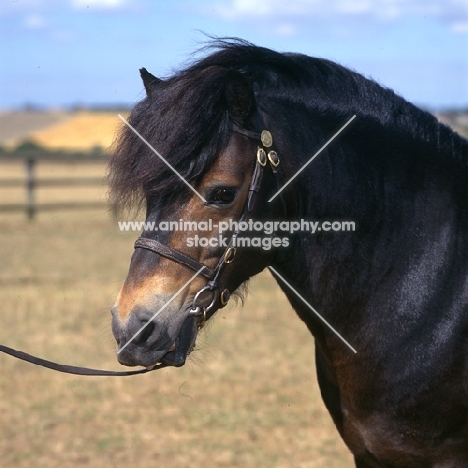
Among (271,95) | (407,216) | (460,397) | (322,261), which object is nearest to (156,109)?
(271,95)

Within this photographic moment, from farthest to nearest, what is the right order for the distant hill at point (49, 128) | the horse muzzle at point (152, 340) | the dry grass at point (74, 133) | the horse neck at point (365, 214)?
the distant hill at point (49, 128)
the dry grass at point (74, 133)
the horse neck at point (365, 214)
the horse muzzle at point (152, 340)

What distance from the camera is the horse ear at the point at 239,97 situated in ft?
8.29

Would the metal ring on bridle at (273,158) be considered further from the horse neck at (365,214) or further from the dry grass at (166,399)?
the dry grass at (166,399)

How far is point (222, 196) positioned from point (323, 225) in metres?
0.43

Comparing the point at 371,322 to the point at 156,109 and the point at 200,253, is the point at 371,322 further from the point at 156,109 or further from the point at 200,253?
the point at 156,109

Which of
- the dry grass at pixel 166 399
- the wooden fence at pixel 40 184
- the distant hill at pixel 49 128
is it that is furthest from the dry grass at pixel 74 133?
the dry grass at pixel 166 399

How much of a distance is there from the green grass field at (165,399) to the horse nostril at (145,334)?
0.60 metres

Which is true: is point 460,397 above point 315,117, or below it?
below

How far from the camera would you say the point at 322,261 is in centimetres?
274

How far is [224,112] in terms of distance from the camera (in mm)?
2564

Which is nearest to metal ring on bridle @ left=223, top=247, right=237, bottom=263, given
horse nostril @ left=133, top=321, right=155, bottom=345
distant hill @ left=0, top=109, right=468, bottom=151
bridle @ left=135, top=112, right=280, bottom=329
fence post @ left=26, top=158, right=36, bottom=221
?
bridle @ left=135, top=112, right=280, bottom=329

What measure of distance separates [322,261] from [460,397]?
68 cm

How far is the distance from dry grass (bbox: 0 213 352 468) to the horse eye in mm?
696

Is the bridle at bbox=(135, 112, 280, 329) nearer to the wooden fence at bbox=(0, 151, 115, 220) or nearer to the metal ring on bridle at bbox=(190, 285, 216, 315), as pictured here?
the metal ring on bridle at bbox=(190, 285, 216, 315)
